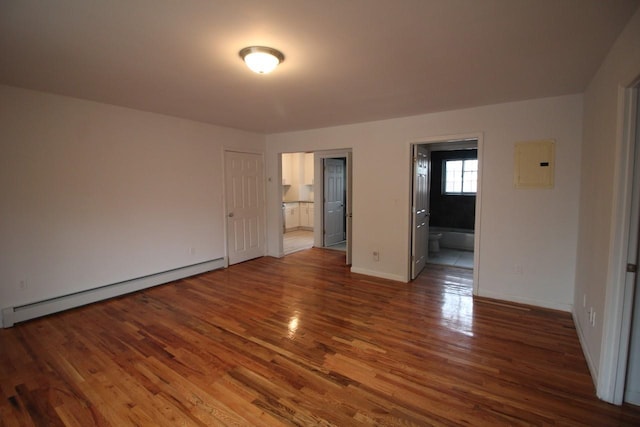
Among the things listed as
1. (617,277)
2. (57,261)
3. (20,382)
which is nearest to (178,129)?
(57,261)

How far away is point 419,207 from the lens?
458cm

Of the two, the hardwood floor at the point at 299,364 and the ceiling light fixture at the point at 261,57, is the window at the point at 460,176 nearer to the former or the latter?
the hardwood floor at the point at 299,364

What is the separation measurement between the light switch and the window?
12.5 ft

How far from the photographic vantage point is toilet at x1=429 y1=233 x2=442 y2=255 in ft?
20.7

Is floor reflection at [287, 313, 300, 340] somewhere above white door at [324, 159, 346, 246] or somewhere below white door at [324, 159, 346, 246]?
below

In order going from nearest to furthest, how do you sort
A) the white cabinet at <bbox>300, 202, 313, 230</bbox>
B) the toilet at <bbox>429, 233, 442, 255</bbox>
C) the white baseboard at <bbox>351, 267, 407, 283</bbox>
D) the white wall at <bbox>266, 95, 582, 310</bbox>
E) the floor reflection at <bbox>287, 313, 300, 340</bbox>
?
the floor reflection at <bbox>287, 313, 300, 340</bbox>
the white wall at <bbox>266, 95, 582, 310</bbox>
the white baseboard at <bbox>351, 267, 407, 283</bbox>
the toilet at <bbox>429, 233, 442, 255</bbox>
the white cabinet at <bbox>300, 202, 313, 230</bbox>

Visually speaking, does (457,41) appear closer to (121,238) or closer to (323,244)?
(121,238)

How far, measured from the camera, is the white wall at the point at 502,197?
3291 millimetres

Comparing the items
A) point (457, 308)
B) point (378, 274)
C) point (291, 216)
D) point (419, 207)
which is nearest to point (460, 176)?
point (419, 207)

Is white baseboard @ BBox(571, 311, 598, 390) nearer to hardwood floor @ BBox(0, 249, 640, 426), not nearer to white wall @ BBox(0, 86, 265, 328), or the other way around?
hardwood floor @ BBox(0, 249, 640, 426)

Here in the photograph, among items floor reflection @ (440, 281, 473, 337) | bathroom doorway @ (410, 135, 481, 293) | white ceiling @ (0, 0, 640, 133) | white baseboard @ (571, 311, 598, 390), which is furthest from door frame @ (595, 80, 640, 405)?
bathroom doorway @ (410, 135, 481, 293)

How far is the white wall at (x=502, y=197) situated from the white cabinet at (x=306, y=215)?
15.9ft

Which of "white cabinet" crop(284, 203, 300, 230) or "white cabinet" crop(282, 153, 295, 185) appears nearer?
"white cabinet" crop(284, 203, 300, 230)

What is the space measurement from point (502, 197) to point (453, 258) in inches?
96.5
